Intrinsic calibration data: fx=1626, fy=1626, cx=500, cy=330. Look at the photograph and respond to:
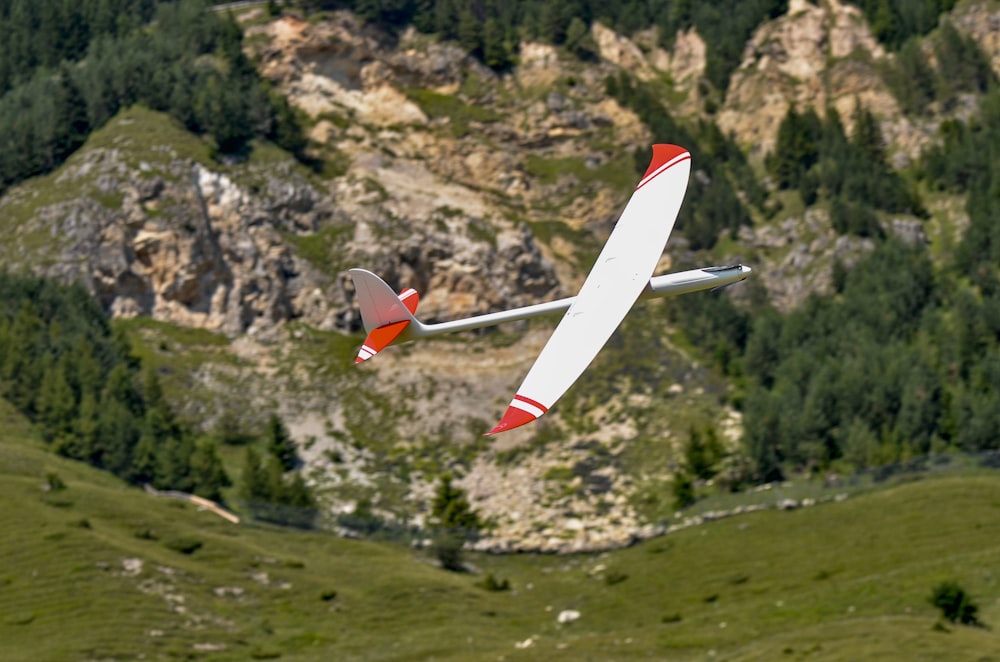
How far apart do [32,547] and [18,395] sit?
4968cm

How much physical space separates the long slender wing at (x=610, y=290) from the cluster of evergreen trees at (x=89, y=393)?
10128 cm

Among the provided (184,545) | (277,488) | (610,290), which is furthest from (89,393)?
(610,290)

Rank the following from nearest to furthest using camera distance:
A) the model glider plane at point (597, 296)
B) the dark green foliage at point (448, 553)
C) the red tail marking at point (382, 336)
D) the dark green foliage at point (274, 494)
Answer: the model glider plane at point (597, 296)
the red tail marking at point (382, 336)
the dark green foliage at point (448, 553)
the dark green foliage at point (274, 494)

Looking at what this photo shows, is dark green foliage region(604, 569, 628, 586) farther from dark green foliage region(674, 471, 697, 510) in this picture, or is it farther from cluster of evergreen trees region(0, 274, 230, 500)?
cluster of evergreen trees region(0, 274, 230, 500)

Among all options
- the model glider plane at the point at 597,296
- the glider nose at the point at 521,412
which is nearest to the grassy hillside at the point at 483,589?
the model glider plane at the point at 597,296

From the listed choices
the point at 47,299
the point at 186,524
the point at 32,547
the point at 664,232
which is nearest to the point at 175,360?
the point at 47,299

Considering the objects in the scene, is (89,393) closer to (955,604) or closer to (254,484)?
(254,484)

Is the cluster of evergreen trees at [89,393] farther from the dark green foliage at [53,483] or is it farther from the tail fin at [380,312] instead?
the tail fin at [380,312]

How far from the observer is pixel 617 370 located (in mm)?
190000

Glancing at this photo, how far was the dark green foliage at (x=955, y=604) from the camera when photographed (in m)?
115

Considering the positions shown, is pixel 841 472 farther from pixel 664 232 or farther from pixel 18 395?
pixel 664 232

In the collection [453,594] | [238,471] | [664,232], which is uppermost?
[664,232]

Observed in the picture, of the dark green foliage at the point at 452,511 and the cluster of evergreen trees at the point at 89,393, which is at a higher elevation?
the cluster of evergreen trees at the point at 89,393

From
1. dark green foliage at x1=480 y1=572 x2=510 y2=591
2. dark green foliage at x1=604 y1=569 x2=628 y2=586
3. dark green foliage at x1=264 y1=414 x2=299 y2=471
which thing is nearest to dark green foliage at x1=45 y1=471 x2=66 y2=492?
dark green foliage at x1=264 y1=414 x2=299 y2=471
